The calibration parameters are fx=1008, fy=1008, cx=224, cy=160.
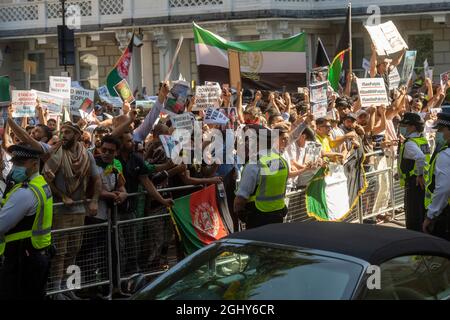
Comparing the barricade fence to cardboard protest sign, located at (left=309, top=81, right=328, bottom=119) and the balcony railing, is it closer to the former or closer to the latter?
cardboard protest sign, located at (left=309, top=81, right=328, bottom=119)

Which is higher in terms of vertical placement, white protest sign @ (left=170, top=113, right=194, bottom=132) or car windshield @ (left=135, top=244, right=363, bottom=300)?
white protest sign @ (left=170, top=113, right=194, bottom=132)

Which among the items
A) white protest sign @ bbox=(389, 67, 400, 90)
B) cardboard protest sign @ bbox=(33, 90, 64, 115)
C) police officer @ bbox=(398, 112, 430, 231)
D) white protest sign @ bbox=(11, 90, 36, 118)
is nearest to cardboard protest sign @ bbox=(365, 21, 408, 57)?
white protest sign @ bbox=(389, 67, 400, 90)

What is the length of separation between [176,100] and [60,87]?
A: 366 cm

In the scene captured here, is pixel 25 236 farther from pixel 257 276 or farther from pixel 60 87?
pixel 60 87

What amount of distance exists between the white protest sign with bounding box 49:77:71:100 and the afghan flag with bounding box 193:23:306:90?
6.98 feet

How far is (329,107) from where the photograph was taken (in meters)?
14.3

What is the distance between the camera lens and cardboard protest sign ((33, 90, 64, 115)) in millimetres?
14461

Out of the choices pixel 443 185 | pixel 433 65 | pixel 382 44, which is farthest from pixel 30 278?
pixel 433 65

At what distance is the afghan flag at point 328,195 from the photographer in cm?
1209

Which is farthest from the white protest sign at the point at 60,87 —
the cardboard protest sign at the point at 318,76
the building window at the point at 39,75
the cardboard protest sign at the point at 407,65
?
the building window at the point at 39,75

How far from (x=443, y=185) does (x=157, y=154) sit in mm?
3332

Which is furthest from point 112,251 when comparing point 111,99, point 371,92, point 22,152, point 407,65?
point 407,65

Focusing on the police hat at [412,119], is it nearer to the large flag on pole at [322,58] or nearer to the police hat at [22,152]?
the police hat at [22,152]

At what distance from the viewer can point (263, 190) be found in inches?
389
